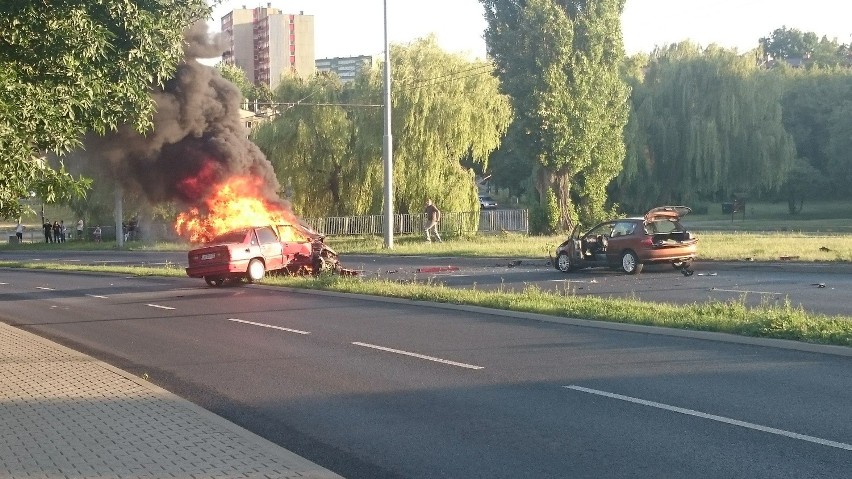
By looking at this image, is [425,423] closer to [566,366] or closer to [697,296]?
[566,366]

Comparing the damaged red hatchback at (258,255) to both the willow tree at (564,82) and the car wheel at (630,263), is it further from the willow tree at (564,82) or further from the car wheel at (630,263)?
the willow tree at (564,82)

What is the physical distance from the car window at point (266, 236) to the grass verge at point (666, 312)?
164 inches

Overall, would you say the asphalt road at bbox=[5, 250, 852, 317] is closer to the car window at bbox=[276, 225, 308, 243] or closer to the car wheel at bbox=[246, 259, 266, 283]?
the car window at bbox=[276, 225, 308, 243]

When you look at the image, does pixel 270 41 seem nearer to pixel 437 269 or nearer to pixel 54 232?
pixel 54 232

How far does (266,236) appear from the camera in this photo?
25.2m

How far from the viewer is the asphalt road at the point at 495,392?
286 inches

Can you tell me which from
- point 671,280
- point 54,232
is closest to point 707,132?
point 671,280

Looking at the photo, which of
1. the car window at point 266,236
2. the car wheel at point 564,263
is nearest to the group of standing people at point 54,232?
the car window at point 266,236

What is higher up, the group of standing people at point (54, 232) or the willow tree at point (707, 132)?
the willow tree at point (707, 132)

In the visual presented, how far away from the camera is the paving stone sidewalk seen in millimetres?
6914

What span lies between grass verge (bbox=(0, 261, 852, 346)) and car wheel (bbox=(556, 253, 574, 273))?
6484 millimetres

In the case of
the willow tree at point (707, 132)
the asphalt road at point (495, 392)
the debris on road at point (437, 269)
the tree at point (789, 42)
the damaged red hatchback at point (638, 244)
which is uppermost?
the tree at point (789, 42)

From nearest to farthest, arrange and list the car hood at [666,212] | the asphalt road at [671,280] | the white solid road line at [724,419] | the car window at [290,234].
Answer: the white solid road line at [724,419] → the asphalt road at [671,280] → the car hood at [666,212] → the car window at [290,234]

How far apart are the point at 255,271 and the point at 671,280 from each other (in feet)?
34.1
